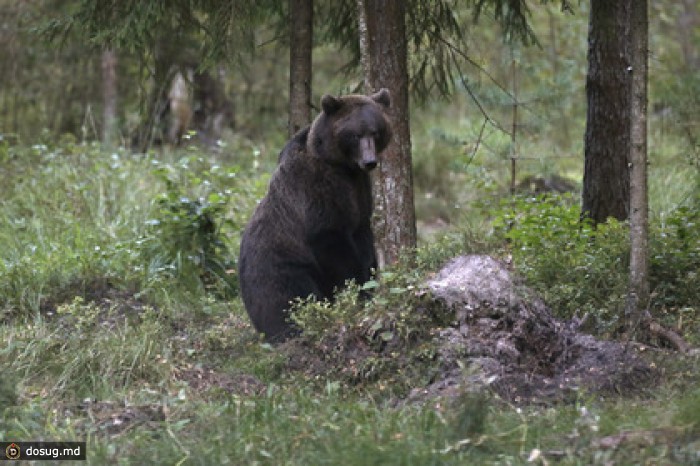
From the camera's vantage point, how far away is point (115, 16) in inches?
347

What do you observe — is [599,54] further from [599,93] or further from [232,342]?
[232,342]

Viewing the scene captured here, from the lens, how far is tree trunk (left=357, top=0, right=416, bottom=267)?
7941 millimetres

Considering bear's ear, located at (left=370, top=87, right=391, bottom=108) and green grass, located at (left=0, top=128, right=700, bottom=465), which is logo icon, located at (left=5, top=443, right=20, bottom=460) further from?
bear's ear, located at (left=370, top=87, right=391, bottom=108)

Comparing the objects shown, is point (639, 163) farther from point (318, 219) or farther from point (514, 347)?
point (318, 219)

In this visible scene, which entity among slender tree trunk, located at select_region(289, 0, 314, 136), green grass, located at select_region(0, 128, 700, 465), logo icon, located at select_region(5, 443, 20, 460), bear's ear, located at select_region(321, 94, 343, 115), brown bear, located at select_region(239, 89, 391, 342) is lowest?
logo icon, located at select_region(5, 443, 20, 460)

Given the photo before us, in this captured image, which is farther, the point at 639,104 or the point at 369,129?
the point at 369,129

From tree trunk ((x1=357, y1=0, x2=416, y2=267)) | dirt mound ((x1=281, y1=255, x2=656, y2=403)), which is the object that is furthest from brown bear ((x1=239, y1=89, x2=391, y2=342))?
dirt mound ((x1=281, y1=255, x2=656, y2=403))

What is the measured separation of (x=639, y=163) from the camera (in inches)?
251

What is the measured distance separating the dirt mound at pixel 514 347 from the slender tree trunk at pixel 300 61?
3384mm

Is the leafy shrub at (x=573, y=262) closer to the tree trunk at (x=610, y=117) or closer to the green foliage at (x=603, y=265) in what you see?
the green foliage at (x=603, y=265)

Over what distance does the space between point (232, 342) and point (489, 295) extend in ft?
7.51

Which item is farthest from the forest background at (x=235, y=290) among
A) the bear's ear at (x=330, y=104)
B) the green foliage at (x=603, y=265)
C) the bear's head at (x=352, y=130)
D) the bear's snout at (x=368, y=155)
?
the bear's ear at (x=330, y=104)

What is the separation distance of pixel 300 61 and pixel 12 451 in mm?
5289

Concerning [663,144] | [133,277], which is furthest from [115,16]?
[663,144]
